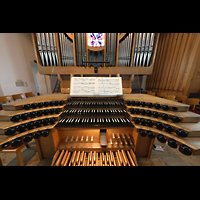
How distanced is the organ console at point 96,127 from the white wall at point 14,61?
14.9 feet

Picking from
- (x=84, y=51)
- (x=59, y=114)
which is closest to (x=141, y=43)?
(x=84, y=51)

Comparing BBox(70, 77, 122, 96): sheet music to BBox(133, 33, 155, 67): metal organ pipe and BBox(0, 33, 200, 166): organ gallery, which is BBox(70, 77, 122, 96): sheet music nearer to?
BBox(0, 33, 200, 166): organ gallery

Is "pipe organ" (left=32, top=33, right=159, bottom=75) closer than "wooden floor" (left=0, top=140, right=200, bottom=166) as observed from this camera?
Result: No

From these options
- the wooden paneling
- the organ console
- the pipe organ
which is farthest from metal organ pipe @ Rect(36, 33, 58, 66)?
the wooden paneling

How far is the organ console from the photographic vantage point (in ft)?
3.80

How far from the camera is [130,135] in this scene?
6.55 ft

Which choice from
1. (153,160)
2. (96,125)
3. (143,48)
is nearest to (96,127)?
(96,125)

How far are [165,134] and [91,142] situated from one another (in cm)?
145

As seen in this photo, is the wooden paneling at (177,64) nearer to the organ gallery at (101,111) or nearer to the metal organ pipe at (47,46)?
the organ gallery at (101,111)

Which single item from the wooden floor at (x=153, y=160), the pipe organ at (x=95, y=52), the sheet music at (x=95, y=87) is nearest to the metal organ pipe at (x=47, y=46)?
the pipe organ at (x=95, y=52)

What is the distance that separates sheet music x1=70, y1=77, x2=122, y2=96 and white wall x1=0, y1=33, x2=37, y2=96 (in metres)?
5.09
